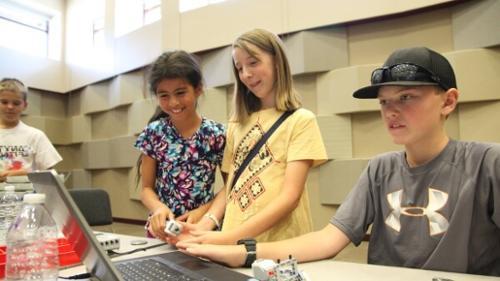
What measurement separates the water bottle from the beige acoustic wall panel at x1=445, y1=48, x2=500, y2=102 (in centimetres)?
272

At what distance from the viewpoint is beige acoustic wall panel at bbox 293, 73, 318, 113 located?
3295mm

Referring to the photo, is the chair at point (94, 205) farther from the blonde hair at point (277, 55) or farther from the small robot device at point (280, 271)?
the small robot device at point (280, 271)

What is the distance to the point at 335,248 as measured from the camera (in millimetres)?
992

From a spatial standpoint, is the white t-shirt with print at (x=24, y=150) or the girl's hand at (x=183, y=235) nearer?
the girl's hand at (x=183, y=235)

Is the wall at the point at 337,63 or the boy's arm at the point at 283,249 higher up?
the wall at the point at 337,63

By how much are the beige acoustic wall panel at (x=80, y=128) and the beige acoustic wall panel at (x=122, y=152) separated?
700 millimetres

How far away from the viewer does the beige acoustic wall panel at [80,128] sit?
5398 mm

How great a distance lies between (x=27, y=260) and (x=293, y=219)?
0.78 meters

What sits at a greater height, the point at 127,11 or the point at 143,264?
the point at 127,11

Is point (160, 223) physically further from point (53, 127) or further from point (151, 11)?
point (53, 127)

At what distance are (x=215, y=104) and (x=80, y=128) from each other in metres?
2.71

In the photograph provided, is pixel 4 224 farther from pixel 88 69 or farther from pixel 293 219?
pixel 88 69

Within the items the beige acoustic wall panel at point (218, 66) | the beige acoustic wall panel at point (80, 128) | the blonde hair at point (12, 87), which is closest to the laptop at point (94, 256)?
the blonde hair at point (12, 87)

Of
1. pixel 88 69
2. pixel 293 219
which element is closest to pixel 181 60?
pixel 293 219
